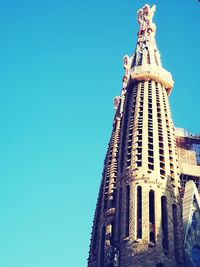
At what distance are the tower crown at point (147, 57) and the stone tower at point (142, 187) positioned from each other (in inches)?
3.6

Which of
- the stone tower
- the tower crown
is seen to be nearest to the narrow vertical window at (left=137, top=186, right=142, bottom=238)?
the stone tower

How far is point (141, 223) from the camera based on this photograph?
4025cm

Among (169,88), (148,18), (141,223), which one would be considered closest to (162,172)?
(141,223)

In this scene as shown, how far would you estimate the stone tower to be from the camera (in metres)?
39.1

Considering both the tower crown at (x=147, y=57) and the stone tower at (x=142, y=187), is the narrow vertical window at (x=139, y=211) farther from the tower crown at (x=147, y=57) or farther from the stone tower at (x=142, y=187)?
the tower crown at (x=147, y=57)

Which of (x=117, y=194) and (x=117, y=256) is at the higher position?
(x=117, y=194)

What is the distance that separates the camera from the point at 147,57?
184 ft

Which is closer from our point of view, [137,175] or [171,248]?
[171,248]

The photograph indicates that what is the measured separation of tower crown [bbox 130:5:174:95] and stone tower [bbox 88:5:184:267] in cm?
9

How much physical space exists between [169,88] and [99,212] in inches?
521

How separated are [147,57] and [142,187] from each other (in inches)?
696

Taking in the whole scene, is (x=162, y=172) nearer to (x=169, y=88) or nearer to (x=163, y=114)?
(x=163, y=114)

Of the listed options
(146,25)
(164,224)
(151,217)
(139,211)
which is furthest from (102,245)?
(146,25)

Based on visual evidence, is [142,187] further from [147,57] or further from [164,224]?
[147,57]
